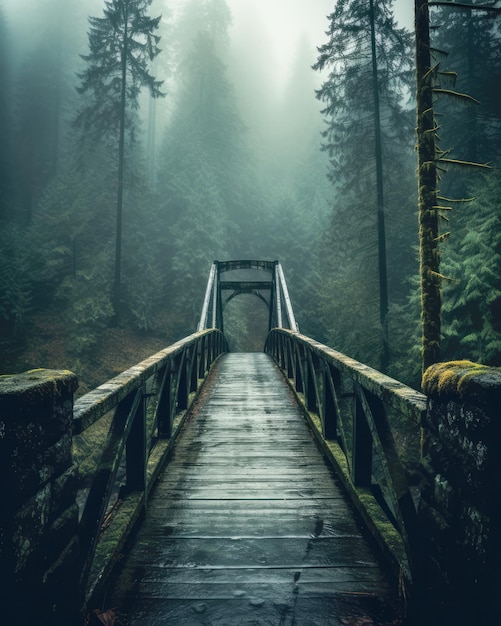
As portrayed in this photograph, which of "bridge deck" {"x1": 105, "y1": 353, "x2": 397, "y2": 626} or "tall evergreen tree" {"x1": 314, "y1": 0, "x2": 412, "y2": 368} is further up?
"tall evergreen tree" {"x1": 314, "y1": 0, "x2": 412, "y2": 368}

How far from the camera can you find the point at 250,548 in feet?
7.62

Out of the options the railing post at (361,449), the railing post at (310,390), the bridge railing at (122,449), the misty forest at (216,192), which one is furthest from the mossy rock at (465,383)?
the misty forest at (216,192)

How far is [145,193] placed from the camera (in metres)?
22.9

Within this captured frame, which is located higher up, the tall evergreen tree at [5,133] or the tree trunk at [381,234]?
the tall evergreen tree at [5,133]

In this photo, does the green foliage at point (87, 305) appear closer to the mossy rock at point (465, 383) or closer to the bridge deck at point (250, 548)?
the bridge deck at point (250, 548)

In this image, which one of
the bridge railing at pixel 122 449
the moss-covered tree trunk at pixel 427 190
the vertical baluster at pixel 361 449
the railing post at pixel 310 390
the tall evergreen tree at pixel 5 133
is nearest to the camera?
the bridge railing at pixel 122 449

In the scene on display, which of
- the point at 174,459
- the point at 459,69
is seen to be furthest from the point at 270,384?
the point at 459,69

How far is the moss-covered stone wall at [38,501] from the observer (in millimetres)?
1196

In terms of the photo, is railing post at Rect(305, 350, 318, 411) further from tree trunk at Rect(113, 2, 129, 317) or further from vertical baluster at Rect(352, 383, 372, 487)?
tree trunk at Rect(113, 2, 129, 317)

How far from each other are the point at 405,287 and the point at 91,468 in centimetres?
1371

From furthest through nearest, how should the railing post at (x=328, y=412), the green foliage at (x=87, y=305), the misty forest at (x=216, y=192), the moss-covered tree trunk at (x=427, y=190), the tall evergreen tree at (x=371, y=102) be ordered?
the green foliage at (x=87, y=305)
the tall evergreen tree at (x=371, y=102)
the misty forest at (x=216, y=192)
the moss-covered tree trunk at (x=427, y=190)
the railing post at (x=328, y=412)

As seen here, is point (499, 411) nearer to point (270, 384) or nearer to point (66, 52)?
point (270, 384)

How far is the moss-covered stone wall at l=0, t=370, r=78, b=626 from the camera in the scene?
1.20 metres

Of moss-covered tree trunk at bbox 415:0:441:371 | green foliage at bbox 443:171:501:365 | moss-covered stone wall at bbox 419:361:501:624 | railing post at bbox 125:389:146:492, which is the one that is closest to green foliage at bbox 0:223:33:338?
railing post at bbox 125:389:146:492
